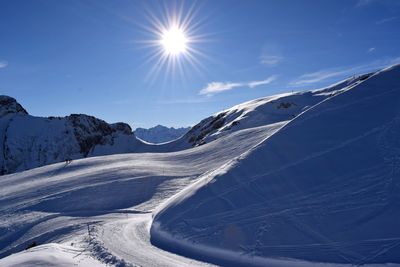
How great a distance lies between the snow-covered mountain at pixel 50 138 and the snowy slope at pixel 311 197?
81853 mm

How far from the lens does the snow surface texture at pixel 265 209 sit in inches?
341

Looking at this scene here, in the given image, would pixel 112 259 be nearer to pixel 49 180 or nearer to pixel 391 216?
pixel 391 216

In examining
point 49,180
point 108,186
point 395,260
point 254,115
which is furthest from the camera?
point 254,115

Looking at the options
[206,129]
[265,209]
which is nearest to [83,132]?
[206,129]

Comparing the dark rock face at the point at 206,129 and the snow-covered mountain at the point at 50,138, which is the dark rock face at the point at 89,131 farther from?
the dark rock face at the point at 206,129

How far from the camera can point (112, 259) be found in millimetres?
9211

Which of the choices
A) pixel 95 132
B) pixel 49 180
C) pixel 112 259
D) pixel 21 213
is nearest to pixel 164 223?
pixel 112 259

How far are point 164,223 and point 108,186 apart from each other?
9179 mm

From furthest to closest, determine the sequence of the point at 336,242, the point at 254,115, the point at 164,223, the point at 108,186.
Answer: the point at 254,115
the point at 108,186
the point at 164,223
the point at 336,242

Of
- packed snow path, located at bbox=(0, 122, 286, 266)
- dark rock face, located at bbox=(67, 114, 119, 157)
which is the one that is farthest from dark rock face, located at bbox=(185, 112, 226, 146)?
packed snow path, located at bbox=(0, 122, 286, 266)

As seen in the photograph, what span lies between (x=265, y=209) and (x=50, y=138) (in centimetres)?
9098

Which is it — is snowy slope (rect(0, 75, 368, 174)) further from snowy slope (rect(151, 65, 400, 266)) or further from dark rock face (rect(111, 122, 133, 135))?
snowy slope (rect(151, 65, 400, 266))

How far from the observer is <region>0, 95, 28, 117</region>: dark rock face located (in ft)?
332

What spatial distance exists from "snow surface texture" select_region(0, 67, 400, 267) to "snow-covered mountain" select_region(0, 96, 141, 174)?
71887 mm
